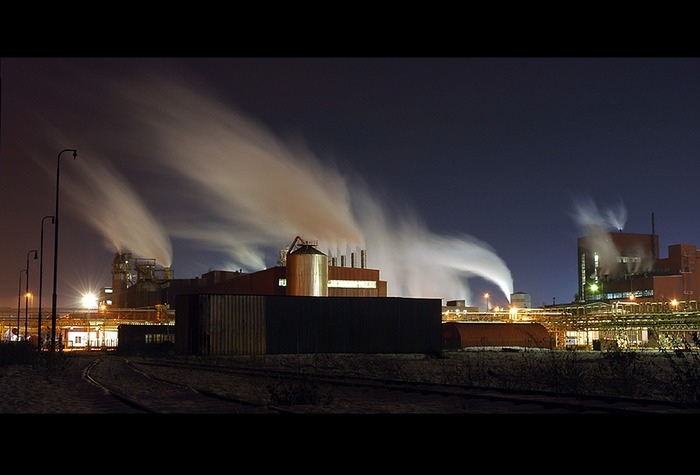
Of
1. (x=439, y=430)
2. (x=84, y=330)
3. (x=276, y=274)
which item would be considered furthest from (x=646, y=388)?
(x=84, y=330)

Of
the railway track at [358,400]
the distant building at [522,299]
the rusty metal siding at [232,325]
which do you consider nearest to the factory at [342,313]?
the rusty metal siding at [232,325]

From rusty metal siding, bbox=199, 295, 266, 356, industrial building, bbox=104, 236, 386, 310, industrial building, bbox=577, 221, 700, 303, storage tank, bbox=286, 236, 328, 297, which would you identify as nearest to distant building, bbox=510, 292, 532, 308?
industrial building, bbox=577, 221, 700, 303

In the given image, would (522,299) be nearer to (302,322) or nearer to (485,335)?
(485,335)

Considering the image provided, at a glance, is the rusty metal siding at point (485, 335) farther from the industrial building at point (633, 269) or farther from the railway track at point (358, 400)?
the railway track at point (358, 400)

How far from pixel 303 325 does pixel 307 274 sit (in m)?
10.4

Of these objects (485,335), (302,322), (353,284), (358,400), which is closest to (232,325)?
(302,322)

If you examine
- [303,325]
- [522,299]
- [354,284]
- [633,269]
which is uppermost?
[633,269]

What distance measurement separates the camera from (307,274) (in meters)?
55.2

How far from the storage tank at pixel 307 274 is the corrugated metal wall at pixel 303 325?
8725 mm

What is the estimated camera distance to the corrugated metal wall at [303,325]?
4284 cm

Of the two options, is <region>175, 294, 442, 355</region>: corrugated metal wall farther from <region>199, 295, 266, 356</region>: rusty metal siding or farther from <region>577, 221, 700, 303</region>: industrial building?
<region>577, 221, 700, 303</region>: industrial building
